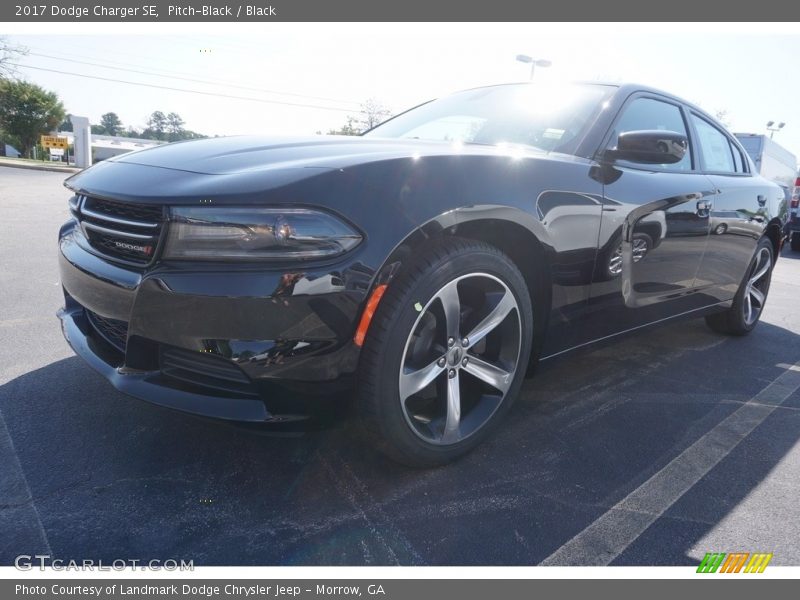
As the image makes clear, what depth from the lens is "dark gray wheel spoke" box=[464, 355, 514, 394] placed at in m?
2.16

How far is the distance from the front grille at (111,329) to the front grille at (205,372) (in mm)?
219

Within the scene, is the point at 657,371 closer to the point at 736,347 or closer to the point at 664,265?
the point at 664,265

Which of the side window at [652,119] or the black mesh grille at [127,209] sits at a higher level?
Answer: the side window at [652,119]

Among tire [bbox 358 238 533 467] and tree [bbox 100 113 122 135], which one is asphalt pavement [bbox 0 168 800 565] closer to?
tire [bbox 358 238 533 467]

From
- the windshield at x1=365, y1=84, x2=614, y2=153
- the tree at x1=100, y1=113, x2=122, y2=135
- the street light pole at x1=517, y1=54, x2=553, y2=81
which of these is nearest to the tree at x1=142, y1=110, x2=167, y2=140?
the tree at x1=100, y1=113, x2=122, y2=135

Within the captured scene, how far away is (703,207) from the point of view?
3244mm

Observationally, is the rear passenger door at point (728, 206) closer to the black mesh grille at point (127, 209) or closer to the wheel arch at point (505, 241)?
the wheel arch at point (505, 241)

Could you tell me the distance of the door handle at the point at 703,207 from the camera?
320 cm

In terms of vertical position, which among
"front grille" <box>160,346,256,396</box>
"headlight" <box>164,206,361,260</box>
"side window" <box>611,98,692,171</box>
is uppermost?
"side window" <box>611,98,692,171</box>

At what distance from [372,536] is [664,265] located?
2126 millimetres

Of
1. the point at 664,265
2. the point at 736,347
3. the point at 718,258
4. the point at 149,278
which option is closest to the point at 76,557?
the point at 149,278

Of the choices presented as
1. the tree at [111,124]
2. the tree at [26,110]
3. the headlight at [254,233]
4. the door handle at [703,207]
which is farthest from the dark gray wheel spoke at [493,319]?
the tree at [111,124]

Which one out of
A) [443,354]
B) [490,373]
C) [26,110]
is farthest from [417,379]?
[26,110]

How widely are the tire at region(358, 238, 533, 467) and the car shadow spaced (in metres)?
0.14
